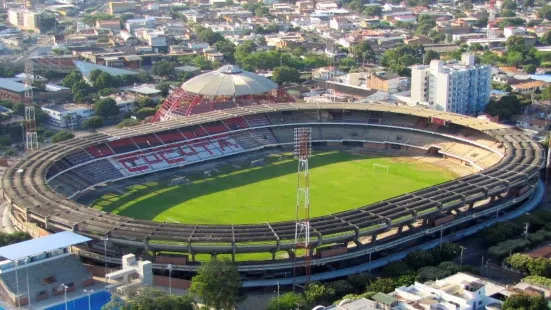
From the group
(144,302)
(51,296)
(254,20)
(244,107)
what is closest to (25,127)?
(244,107)

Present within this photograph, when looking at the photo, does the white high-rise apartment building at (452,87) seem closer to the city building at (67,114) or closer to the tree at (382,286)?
the city building at (67,114)

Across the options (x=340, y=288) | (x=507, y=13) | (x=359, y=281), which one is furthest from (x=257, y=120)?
(x=507, y=13)

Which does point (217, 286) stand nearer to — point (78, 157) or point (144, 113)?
point (78, 157)

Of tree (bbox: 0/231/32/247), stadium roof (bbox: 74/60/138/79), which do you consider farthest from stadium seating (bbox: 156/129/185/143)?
stadium roof (bbox: 74/60/138/79)

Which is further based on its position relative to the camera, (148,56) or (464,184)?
(148,56)

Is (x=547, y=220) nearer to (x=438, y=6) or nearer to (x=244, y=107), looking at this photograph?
(x=244, y=107)

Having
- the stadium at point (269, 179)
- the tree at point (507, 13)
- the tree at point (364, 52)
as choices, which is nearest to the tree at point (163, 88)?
the stadium at point (269, 179)

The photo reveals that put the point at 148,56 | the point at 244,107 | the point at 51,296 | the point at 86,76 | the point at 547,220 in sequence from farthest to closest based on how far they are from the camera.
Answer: the point at 148,56, the point at 86,76, the point at 244,107, the point at 547,220, the point at 51,296
